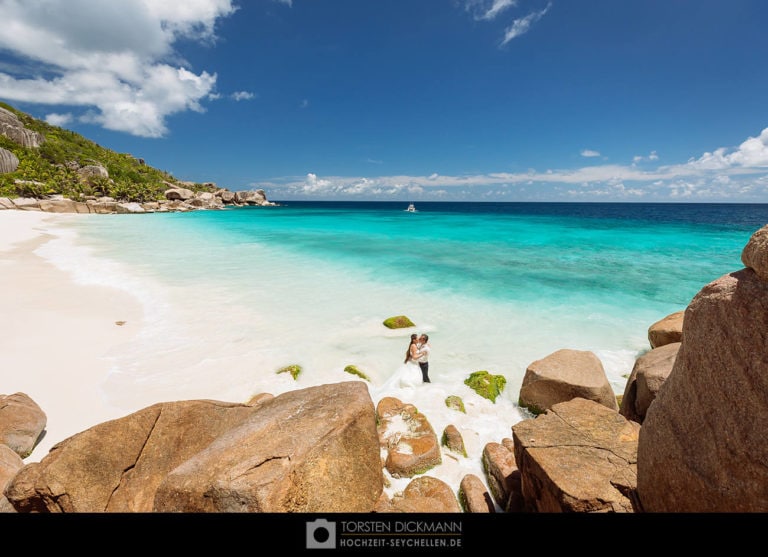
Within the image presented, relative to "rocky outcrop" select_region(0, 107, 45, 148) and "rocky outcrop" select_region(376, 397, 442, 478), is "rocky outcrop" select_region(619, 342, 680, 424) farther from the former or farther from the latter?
"rocky outcrop" select_region(0, 107, 45, 148)

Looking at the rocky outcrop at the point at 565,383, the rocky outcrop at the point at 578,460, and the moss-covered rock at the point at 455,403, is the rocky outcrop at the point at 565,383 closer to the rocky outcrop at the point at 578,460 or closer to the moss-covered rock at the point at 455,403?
Answer: the moss-covered rock at the point at 455,403

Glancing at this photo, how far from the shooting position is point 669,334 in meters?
8.88

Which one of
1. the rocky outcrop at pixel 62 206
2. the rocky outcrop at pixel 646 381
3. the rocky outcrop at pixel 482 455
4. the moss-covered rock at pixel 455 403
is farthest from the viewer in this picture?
the rocky outcrop at pixel 62 206

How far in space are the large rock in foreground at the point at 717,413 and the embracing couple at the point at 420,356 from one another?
236 inches

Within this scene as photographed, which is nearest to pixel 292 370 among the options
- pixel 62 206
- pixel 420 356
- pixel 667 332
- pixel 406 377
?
pixel 406 377

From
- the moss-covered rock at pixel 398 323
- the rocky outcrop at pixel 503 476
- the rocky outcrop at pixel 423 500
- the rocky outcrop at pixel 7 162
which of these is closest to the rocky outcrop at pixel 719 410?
the rocky outcrop at pixel 503 476

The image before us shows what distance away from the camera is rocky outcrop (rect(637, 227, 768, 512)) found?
8.19 feet

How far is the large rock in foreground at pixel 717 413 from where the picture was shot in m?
2.50

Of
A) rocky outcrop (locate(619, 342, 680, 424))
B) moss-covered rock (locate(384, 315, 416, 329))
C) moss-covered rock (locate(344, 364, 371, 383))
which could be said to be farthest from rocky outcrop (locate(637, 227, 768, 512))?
moss-covered rock (locate(384, 315, 416, 329))

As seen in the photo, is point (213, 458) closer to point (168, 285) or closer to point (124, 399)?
point (124, 399)

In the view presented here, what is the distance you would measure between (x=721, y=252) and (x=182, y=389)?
5218 cm

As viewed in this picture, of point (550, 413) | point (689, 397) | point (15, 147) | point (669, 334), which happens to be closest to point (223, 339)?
point (550, 413)
